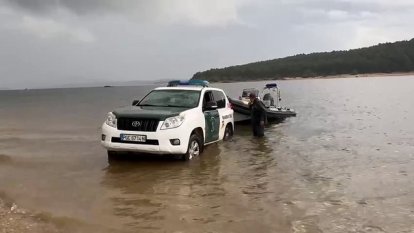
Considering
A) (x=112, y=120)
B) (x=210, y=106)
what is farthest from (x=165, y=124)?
(x=210, y=106)

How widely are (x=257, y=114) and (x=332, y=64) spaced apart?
155 meters

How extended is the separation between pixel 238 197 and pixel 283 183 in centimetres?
141

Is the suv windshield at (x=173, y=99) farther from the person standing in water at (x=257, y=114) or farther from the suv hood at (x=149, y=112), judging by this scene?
the person standing in water at (x=257, y=114)

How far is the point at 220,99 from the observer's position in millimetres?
13023

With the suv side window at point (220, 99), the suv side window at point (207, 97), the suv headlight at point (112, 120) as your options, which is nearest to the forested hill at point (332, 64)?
the suv side window at point (220, 99)

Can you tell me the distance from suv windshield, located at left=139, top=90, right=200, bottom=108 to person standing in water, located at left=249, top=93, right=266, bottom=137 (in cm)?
395

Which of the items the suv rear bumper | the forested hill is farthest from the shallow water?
the forested hill

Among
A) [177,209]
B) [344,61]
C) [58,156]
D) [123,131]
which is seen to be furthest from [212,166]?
[344,61]

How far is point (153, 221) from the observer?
20.8ft

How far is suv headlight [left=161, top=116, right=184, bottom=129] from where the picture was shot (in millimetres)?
9734

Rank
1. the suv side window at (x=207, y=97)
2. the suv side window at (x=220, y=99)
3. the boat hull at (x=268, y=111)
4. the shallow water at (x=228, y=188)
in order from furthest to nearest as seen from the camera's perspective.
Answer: the boat hull at (x=268, y=111)
the suv side window at (x=220, y=99)
the suv side window at (x=207, y=97)
the shallow water at (x=228, y=188)

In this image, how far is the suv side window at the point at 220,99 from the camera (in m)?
12.7

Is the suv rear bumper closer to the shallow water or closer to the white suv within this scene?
the white suv

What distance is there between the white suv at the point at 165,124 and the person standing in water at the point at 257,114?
351cm
